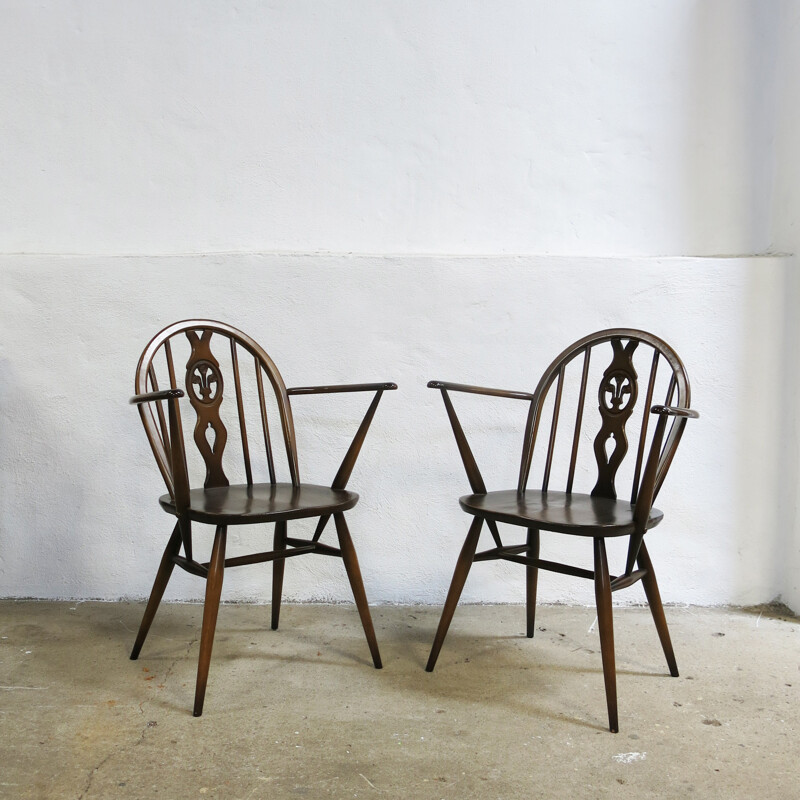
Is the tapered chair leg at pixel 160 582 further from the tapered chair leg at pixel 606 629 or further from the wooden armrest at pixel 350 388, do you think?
the tapered chair leg at pixel 606 629

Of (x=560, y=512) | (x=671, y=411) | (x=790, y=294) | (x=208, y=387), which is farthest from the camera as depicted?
(x=790, y=294)

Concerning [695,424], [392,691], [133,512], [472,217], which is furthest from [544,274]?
[133,512]

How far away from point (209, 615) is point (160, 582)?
1.05ft

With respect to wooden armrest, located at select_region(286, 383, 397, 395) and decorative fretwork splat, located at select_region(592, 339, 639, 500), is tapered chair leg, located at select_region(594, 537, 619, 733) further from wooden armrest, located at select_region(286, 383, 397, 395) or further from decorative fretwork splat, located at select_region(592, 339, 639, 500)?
wooden armrest, located at select_region(286, 383, 397, 395)

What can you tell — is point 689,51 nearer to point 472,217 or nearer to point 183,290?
point 472,217

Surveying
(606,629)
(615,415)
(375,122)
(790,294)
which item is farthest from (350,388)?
(790,294)

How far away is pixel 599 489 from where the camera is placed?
2.10 metres

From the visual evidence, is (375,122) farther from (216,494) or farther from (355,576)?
(355,576)

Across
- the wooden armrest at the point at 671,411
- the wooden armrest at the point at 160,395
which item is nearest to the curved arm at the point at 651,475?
the wooden armrest at the point at 671,411

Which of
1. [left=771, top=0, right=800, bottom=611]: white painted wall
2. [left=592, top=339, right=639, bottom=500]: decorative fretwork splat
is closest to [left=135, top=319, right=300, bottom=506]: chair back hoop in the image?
[left=592, top=339, right=639, bottom=500]: decorative fretwork splat

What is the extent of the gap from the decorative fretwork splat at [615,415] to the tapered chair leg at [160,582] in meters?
1.16

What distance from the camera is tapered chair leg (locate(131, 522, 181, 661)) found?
1.92 metres

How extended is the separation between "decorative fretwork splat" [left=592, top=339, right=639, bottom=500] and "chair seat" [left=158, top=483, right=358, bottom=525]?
0.72 meters

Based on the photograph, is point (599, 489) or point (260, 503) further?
point (599, 489)
